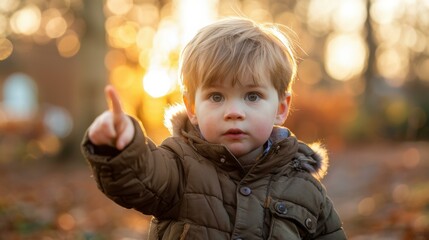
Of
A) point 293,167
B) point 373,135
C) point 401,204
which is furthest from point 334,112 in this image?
point 293,167

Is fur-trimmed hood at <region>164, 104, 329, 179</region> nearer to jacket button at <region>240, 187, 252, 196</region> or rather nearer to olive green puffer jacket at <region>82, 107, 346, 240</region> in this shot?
olive green puffer jacket at <region>82, 107, 346, 240</region>

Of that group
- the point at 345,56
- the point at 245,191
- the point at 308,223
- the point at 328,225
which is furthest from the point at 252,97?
the point at 345,56

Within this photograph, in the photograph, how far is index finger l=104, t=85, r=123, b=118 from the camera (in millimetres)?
2441

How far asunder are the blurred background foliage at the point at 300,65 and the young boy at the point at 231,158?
2634 mm

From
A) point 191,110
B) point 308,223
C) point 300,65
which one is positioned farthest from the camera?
point 300,65

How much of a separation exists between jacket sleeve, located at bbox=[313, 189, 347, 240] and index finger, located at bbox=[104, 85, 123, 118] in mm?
1097

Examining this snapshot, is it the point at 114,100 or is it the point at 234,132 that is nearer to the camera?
the point at 114,100

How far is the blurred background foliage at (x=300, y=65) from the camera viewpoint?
640 inches

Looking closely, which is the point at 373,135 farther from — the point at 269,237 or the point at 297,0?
Result: the point at 269,237

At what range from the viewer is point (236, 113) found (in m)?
2.92

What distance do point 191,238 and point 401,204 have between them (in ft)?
18.4

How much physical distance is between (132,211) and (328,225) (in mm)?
6614

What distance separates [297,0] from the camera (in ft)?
100

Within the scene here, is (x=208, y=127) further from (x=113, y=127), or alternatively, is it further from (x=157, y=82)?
(x=157, y=82)
